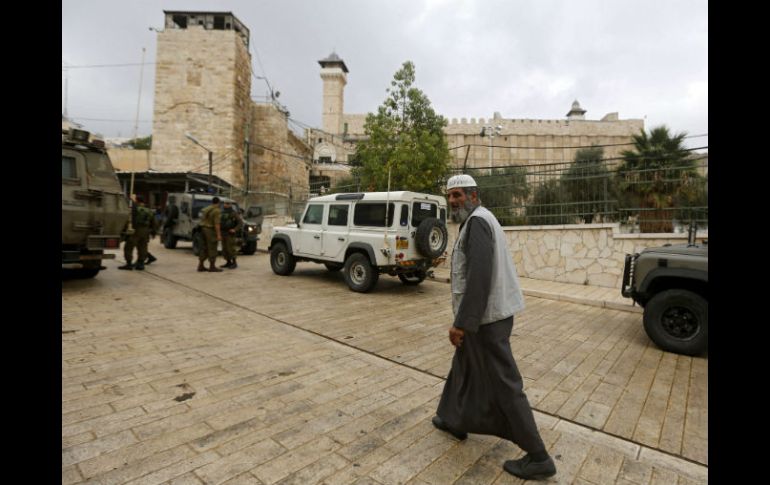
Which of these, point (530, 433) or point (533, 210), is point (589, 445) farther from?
point (533, 210)

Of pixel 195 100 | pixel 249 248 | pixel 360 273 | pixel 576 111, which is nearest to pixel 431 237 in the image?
pixel 360 273

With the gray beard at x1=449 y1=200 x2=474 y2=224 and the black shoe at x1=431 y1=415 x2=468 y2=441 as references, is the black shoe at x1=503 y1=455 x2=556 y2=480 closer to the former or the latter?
the black shoe at x1=431 y1=415 x2=468 y2=441

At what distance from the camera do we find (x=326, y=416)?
109 inches

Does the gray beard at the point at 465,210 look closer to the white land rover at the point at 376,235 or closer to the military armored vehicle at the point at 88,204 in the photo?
the white land rover at the point at 376,235

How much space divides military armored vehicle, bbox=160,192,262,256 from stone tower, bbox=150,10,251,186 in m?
20.4

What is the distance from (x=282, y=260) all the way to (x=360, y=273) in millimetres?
2717

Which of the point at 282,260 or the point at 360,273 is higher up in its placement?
the point at 282,260

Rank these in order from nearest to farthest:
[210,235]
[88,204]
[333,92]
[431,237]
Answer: [88,204] → [431,237] → [210,235] → [333,92]

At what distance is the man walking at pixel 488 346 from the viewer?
7.14 ft

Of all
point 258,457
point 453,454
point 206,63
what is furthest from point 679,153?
point 206,63

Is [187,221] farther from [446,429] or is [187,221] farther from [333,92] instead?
[333,92]

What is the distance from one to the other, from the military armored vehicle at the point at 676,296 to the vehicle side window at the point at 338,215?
213 inches

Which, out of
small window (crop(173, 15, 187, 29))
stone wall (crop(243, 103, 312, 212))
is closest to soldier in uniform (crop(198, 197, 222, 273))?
stone wall (crop(243, 103, 312, 212))

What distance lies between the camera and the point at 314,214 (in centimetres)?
907
